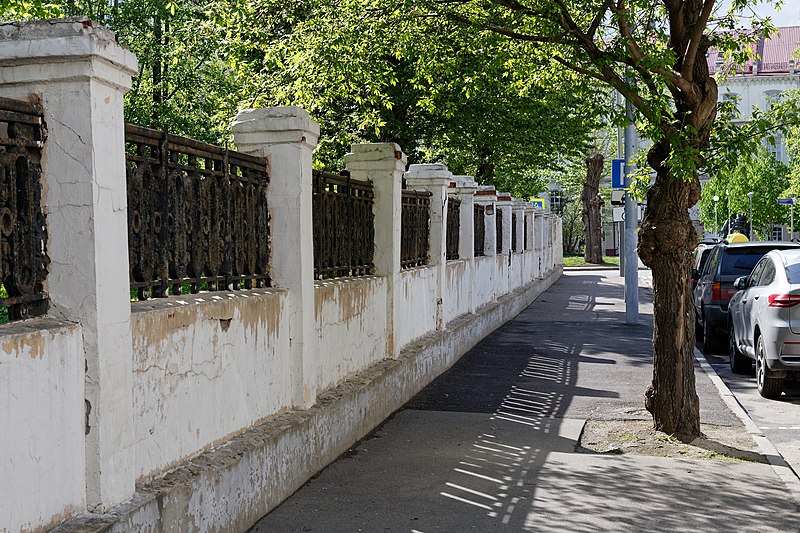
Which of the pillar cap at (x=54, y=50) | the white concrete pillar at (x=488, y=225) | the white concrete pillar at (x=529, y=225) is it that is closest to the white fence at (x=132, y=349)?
the pillar cap at (x=54, y=50)

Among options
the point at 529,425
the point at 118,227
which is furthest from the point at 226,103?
the point at 118,227

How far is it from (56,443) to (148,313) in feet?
3.38

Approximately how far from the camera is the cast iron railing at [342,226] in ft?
27.8

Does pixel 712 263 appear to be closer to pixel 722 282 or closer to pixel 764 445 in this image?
pixel 722 282

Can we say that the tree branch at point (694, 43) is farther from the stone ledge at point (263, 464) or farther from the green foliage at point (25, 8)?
the green foliage at point (25, 8)

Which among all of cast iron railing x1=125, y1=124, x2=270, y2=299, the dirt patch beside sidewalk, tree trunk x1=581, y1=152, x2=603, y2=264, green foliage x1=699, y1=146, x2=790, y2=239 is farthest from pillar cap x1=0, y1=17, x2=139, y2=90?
green foliage x1=699, y1=146, x2=790, y2=239

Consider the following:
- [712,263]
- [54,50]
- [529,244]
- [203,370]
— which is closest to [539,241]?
[529,244]

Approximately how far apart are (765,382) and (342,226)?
5388 millimetres

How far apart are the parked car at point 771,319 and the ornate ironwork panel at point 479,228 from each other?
204 inches

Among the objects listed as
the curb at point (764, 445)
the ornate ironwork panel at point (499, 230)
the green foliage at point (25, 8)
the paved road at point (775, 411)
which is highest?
the green foliage at point (25, 8)

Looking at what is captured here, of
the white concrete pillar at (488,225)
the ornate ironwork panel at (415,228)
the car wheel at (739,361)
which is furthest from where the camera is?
the white concrete pillar at (488,225)

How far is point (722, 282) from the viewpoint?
15.8 m

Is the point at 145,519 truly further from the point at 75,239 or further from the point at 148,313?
the point at 75,239

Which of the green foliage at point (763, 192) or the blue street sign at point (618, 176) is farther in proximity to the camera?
the green foliage at point (763, 192)
